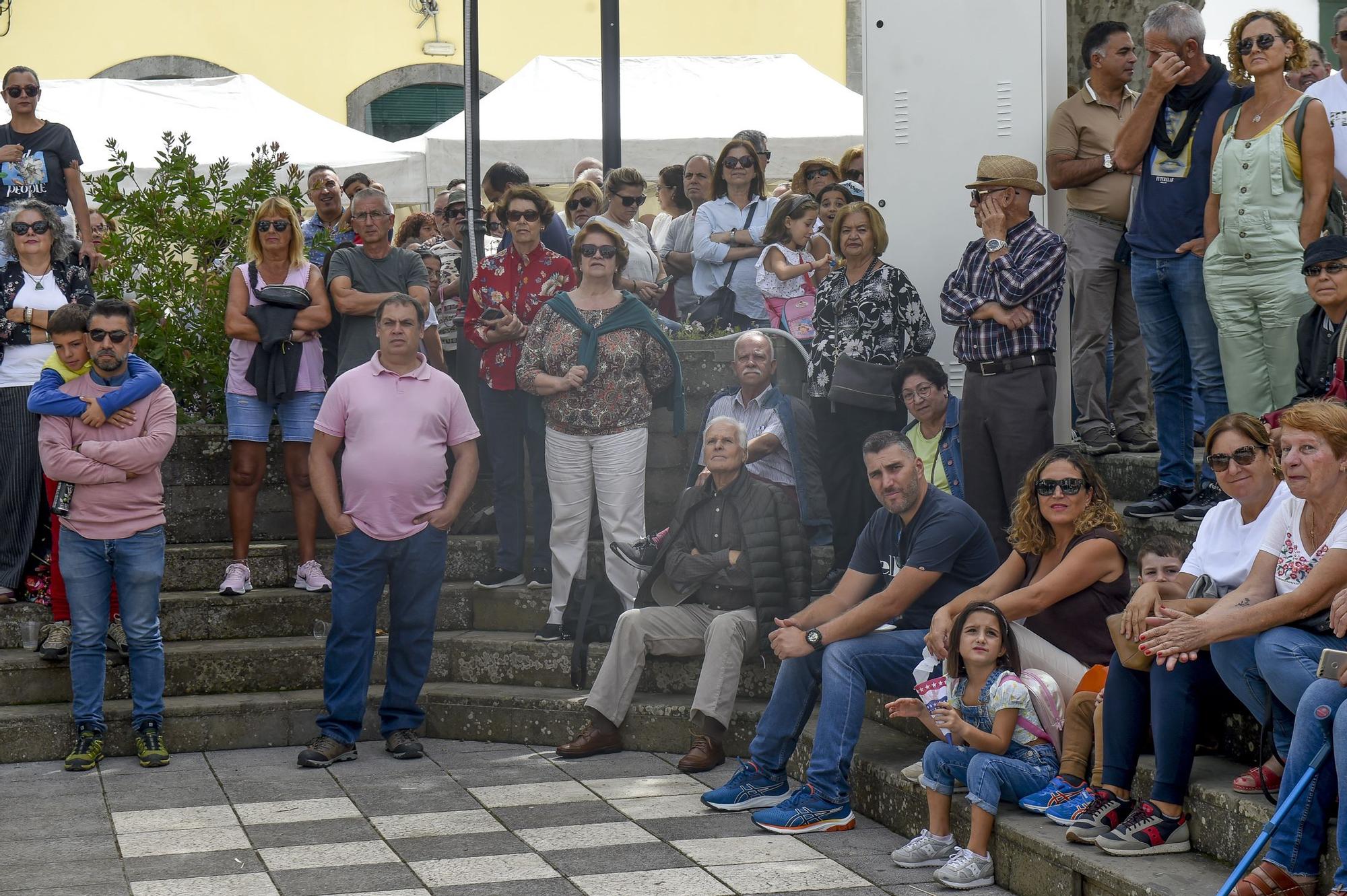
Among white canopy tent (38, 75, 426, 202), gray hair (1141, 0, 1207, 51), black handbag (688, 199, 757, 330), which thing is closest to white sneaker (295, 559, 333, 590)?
black handbag (688, 199, 757, 330)

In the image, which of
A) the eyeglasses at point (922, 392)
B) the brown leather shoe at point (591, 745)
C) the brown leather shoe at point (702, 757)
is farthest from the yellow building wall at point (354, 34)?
the brown leather shoe at point (702, 757)

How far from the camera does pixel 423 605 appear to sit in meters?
7.77

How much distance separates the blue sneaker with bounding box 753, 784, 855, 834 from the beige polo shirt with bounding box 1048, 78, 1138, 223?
332 cm

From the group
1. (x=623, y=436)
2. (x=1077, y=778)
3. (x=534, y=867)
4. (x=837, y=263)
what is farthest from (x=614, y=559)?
(x=1077, y=778)

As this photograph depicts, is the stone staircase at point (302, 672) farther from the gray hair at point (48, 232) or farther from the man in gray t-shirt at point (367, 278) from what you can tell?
the gray hair at point (48, 232)

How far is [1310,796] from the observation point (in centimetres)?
464

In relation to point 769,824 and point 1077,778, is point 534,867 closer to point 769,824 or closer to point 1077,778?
point 769,824

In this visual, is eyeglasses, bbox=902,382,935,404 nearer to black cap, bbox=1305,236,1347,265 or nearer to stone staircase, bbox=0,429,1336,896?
stone staircase, bbox=0,429,1336,896

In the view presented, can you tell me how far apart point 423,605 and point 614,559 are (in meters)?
1.01

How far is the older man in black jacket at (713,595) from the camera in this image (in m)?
7.31

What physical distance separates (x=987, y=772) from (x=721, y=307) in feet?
15.7

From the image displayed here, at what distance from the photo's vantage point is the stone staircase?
758 centimetres

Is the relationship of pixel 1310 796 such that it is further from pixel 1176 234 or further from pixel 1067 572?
pixel 1176 234

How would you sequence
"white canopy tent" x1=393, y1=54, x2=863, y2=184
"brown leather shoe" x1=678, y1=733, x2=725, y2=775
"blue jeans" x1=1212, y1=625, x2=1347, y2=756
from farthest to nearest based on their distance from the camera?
"white canopy tent" x1=393, y1=54, x2=863, y2=184 < "brown leather shoe" x1=678, y1=733, x2=725, y2=775 < "blue jeans" x1=1212, y1=625, x2=1347, y2=756
